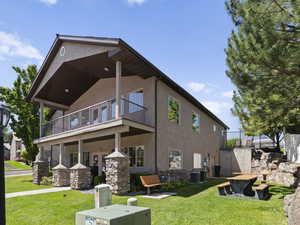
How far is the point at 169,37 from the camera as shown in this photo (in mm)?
13297

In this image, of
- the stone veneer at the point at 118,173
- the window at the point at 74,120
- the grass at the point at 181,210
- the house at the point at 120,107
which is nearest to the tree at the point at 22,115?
the house at the point at 120,107

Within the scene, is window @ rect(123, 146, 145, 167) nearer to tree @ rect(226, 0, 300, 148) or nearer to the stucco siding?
the stucco siding

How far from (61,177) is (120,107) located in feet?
23.0

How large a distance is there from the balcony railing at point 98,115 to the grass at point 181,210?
4840mm

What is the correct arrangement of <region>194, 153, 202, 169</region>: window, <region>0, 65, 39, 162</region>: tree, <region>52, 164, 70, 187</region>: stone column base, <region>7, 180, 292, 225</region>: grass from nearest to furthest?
<region>7, 180, 292, 225</region>: grass < <region>52, 164, 70, 187</region>: stone column base < <region>194, 153, 202, 169</region>: window < <region>0, 65, 39, 162</region>: tree

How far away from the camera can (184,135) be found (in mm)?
16797

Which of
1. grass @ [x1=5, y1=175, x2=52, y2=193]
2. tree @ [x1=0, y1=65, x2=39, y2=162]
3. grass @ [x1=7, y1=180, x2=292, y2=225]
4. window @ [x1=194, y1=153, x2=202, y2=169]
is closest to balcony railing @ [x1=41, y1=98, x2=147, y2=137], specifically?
tree @ [x1=0, y1=65, x2=39, y2=162]

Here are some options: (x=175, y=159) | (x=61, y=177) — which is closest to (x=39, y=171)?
(x=61, y=177)

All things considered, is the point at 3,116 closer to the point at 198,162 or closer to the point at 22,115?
the point at 198,162

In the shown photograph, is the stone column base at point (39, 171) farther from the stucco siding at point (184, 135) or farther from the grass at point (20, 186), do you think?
the stucco siding at point (184, 135)

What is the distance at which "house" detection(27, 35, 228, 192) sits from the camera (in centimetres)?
1250

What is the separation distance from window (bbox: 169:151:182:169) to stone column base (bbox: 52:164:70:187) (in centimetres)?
676

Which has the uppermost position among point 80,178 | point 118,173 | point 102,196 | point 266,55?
point 266,55

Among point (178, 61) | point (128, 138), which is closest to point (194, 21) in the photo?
point (178, 61)
